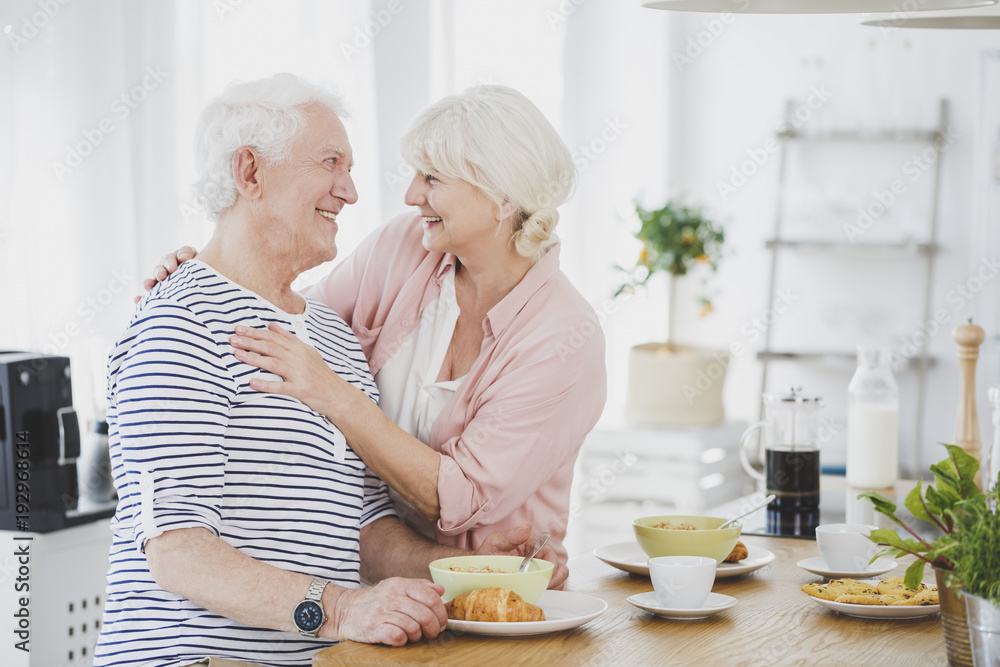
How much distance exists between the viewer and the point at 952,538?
1.20 metres

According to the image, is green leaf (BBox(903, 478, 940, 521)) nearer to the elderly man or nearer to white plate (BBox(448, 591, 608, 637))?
white plate (BBox(448, 591, 608, 637))

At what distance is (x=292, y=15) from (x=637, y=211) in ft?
6.31

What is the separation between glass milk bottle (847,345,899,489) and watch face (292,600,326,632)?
147 centimetres

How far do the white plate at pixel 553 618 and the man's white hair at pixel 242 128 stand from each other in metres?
0.80

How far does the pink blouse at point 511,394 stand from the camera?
70.3 inches

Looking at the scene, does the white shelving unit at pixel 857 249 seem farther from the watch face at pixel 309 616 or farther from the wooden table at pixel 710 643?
the watch face at pixel 309 616

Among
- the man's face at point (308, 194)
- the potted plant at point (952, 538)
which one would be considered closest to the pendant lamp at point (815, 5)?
the man's face at point (308, 194)

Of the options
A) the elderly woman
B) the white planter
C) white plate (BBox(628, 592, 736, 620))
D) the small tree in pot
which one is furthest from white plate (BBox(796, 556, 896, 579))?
the small tree in pot

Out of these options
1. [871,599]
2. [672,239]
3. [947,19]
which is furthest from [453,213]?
[672,239]

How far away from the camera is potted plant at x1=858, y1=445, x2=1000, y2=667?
116cm

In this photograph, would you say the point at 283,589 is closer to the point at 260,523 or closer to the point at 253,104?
the point at 260,523

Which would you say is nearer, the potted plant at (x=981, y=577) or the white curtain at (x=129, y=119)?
the potted plant at (x=981, y=577)

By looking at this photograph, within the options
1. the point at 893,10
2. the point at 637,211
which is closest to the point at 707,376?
the point at 637,211

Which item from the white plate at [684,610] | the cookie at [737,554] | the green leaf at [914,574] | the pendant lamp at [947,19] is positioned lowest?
the cookie at [737,554]
